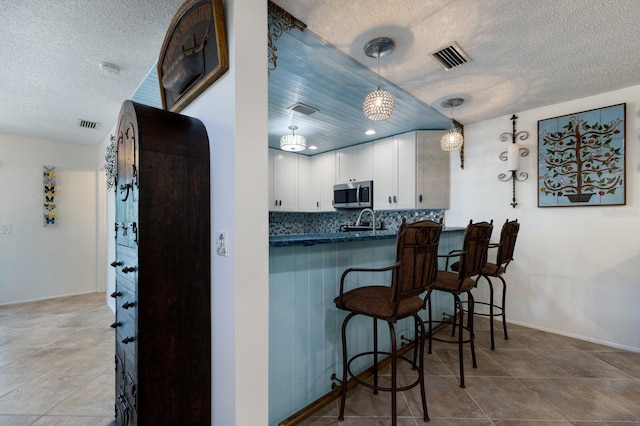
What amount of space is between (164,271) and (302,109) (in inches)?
93.2

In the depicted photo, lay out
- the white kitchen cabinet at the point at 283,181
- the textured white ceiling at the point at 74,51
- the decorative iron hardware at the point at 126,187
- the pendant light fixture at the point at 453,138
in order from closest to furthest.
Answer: the decorative iron hardware at the point at 126,187
the textured white ceiling at the point at 74,51
the pendant light fixture at the point at 453,138
the white kitchen cabinet at the point at 283,181

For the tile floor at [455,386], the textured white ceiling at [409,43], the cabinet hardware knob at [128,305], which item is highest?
the textured white ceiling at [409,43]

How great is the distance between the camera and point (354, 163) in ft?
15.1

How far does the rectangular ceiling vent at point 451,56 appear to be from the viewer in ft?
6.74

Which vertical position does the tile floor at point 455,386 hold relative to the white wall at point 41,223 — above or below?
below

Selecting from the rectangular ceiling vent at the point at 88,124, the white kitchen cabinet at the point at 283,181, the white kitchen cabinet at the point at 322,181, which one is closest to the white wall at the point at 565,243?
the white kitchen cabinet at the point at 322,181

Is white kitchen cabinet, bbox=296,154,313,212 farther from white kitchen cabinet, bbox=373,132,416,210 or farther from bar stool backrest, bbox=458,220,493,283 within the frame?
bar stool backrest, bbox=458,220,493,283

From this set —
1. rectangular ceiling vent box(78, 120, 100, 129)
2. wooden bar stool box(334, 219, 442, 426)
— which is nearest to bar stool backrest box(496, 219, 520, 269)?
wooden bar stool box(334, 219, 442, 426)

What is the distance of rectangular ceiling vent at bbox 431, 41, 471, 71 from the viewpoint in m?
2.05

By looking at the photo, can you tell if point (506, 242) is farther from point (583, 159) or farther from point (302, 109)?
point (302, 109)

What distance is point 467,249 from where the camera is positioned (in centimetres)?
202

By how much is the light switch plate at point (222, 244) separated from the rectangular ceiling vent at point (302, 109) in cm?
208

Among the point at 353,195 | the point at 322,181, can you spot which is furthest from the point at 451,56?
the point at 322,181

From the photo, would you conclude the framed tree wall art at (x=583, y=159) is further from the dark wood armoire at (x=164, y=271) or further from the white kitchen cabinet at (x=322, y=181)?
the dark wood armoire at (x=164, y=271)
